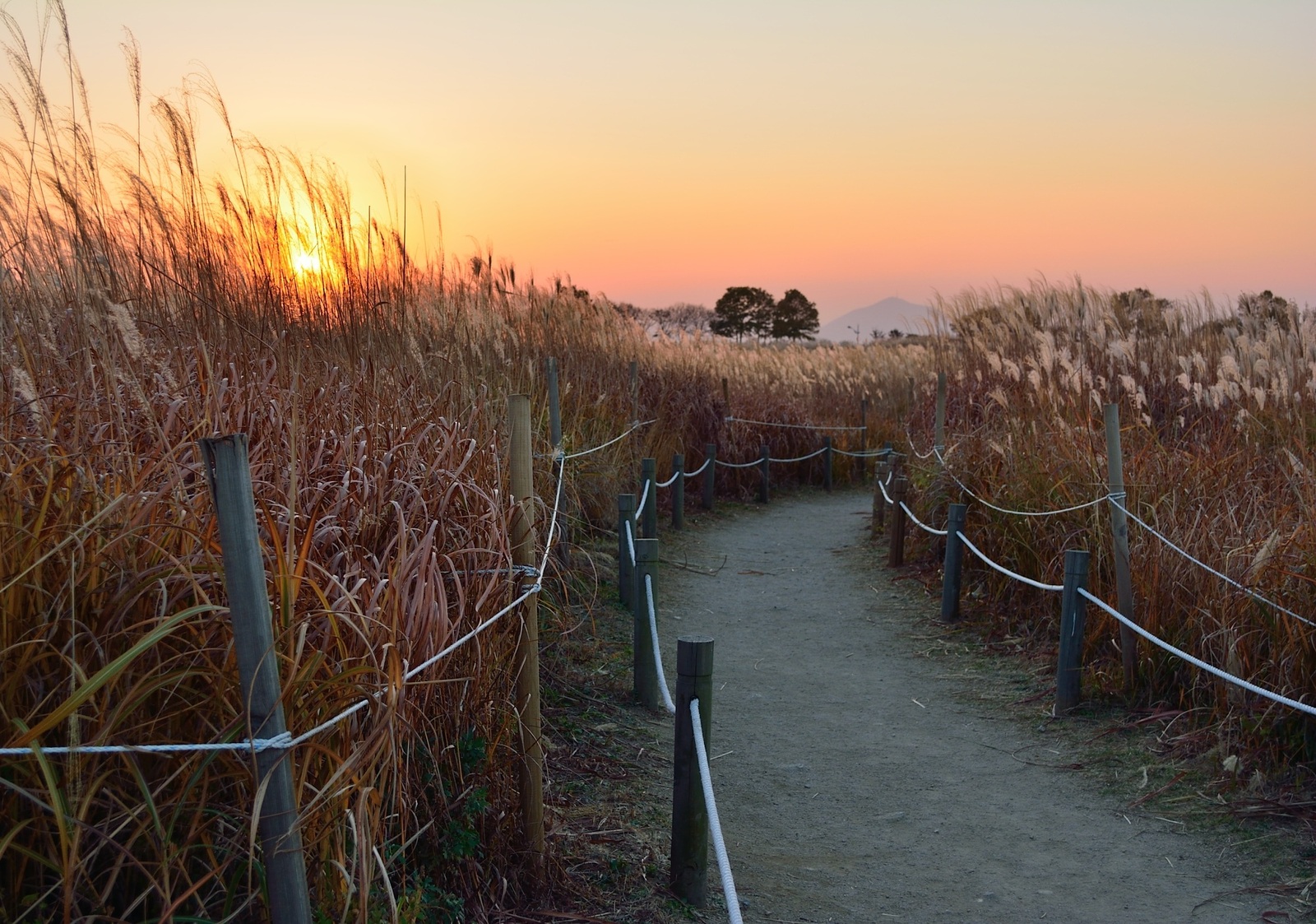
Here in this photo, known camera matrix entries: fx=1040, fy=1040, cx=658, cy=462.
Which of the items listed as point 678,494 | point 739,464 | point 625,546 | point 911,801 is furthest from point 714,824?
point 739,464

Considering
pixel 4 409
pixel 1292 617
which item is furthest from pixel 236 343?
pixel 1292 617

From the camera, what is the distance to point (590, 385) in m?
9.96

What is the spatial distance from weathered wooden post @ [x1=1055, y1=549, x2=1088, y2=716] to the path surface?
0.31 metres

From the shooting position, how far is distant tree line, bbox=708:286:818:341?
209 feet

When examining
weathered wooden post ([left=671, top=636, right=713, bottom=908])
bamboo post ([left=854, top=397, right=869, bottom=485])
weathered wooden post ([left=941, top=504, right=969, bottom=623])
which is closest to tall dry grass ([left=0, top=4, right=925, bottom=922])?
weathered wooden post ([left=671, top=636, right=713, bottom=908])

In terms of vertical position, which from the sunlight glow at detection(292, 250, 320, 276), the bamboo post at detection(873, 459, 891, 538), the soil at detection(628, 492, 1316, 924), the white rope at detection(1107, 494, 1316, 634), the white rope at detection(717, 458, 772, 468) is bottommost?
the soil at detection(628, 492, 1316, 924)

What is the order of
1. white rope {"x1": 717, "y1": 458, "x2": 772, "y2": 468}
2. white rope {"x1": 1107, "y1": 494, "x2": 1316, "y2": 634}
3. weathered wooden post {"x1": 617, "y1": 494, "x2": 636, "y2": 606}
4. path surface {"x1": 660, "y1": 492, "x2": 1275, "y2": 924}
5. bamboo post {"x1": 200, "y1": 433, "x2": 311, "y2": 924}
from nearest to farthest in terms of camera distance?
1. bamboo post {"x1": 200, "y1": 433, "x2": 311, "y2": 924}
2. path surface {"x1": 660, "y1": 492, "x2": 1275, "y2": 924}
3. white rope {"x1": 1107, "y1": 494, "x2": 1316, "y2": 634}
4. weathered wooden post {"x1": 617, "y1": 494, "x2": 636, "y2": 606}
5. white rope {"x1": 717, "y1": 458, "x2": 772, "y2": 468}

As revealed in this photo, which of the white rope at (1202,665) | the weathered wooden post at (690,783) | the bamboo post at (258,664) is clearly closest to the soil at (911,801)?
the weathered wooden post at (690,783)

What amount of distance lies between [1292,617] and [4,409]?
4600mm

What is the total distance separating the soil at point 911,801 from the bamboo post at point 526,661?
26.9 inches

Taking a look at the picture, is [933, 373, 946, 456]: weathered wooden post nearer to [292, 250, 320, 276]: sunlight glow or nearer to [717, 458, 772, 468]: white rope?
[717, 458, 772, 468]: white rope

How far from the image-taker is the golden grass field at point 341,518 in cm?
194

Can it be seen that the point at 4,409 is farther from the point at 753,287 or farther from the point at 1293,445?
the point at 753,287

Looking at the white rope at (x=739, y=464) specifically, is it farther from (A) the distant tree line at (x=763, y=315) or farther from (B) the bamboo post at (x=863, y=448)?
(A) the distant tree line at (x=763, y=315)
